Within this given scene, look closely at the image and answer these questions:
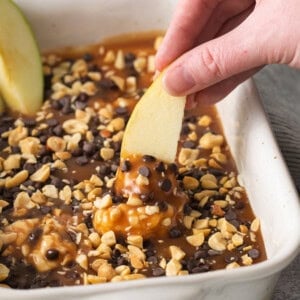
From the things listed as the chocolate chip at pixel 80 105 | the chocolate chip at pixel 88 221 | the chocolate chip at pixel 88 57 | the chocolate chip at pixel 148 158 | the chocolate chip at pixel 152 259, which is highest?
the chocolate chip at pixel 148 158

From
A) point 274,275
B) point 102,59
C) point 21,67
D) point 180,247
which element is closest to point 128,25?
point 102,59

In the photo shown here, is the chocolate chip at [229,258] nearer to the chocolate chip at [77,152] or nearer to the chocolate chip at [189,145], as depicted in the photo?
the chocolate chip at [189,145]

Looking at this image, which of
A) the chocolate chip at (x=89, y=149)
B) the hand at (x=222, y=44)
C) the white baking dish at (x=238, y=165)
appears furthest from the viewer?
the chocolate chip at (x=89, y=149)

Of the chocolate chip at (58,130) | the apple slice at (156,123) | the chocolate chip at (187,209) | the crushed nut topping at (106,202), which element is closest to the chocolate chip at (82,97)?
the crushed nut topping at (106,202)

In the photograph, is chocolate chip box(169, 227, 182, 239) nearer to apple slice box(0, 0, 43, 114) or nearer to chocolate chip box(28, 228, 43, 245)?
chocolate chip box(28, 228, 43, 245)

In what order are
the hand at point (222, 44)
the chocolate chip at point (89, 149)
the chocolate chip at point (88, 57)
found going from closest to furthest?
the hand at point (222, 44), the chocolate chip at point (89, 149), the chocolate chip at point (88, 57)

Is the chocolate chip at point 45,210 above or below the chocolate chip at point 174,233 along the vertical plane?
below

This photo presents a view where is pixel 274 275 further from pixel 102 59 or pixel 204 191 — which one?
pixel 102 59
